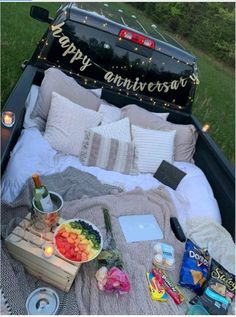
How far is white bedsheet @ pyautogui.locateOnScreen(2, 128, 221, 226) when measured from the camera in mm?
2221

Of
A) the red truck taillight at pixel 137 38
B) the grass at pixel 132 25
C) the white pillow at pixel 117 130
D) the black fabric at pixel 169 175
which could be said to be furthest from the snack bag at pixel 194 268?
the grass at pixel 132 25

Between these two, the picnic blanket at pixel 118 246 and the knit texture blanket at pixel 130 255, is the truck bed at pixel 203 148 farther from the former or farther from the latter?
the knit texture blanket at pixel 130 255

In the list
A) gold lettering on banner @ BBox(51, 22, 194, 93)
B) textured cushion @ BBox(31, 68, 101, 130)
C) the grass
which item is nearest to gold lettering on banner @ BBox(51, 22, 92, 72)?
gold lettering on banner @ BBox(51, 22, 194, 93)

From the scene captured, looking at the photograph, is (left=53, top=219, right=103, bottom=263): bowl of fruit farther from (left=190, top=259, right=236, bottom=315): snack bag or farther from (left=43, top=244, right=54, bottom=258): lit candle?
(left=190, top=259, right=236, bottom=315): snack bag

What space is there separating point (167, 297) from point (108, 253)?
41 cm

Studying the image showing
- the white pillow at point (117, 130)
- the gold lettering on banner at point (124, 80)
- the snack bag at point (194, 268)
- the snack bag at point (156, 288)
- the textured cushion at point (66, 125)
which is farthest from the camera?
the gold lettering on banner at point (124, 80)

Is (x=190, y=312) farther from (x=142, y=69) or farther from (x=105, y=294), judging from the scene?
(x=142, y=69)

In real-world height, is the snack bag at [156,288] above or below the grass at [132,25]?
above

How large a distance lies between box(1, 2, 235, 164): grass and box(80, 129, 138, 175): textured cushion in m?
1.27

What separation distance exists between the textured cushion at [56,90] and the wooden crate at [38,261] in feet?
4.42

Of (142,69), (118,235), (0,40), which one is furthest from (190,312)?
(0,40)

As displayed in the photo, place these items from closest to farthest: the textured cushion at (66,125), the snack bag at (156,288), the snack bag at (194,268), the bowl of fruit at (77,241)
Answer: the bowl of fruit at (77,241)
the snack bag at (156,288)
the snack bag at (194,268)
the textured cushion at (66,125)

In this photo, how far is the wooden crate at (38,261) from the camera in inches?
63.7

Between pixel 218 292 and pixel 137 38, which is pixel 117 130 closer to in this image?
pixel 137 38
